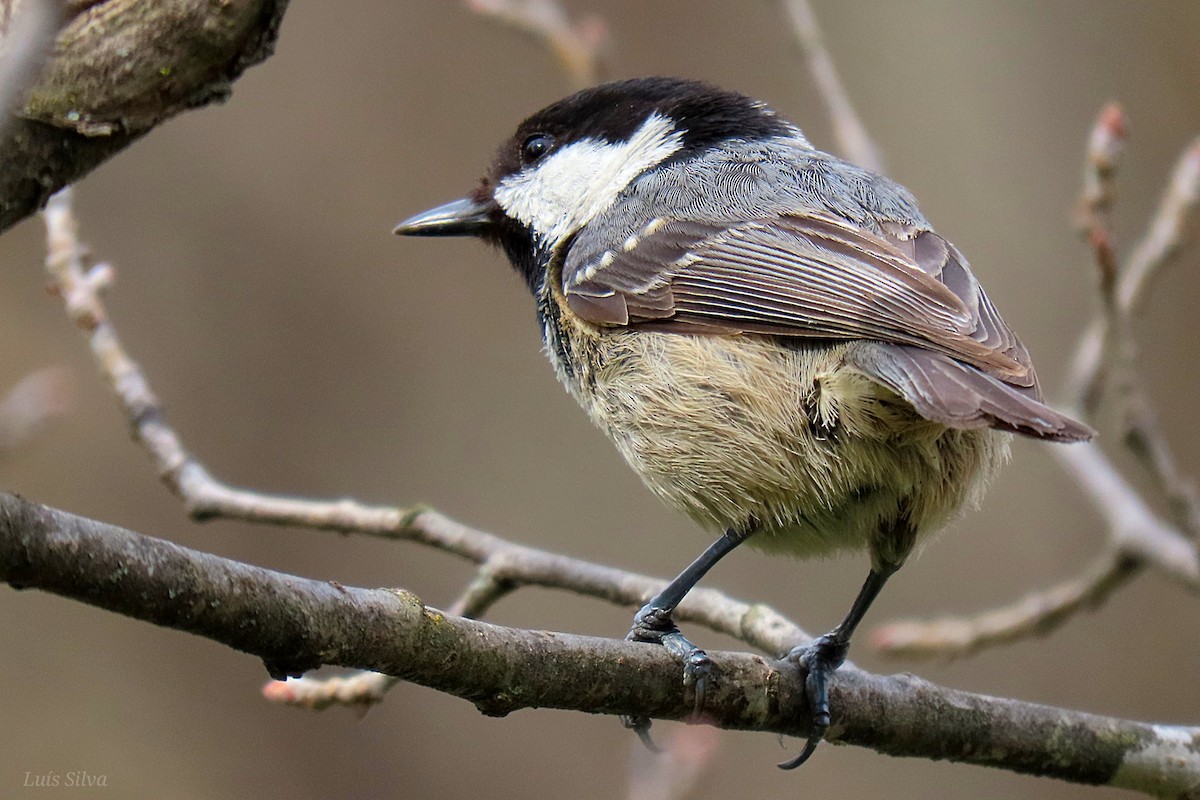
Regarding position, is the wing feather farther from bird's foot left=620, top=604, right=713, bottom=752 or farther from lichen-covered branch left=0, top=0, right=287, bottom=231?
lichen-covered branch left=0, top=0, right=287, bottom=231

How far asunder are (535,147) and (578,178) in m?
0.24

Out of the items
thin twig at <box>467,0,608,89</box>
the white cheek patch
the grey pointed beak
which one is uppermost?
thin twig at <box>467,0,608,89</box>

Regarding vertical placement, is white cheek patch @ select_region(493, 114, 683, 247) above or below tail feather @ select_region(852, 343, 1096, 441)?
above

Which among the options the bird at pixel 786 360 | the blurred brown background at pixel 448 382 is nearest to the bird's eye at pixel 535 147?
the bird at pixel 786 360

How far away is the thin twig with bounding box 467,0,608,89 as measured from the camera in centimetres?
395

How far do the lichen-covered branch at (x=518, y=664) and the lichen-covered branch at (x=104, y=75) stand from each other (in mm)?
602

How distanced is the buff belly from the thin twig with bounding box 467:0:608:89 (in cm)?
154

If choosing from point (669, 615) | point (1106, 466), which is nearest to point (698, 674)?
point (669, 615)

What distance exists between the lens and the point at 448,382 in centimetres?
561

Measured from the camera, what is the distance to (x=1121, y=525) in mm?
3359

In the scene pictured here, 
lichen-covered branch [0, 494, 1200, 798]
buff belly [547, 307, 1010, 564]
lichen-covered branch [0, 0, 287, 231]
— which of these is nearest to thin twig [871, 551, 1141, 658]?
lichen-covered branch [0, 494, 1200, 798]

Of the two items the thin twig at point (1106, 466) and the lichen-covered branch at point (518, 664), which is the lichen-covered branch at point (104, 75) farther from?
the thin twig at point (1106, 466)

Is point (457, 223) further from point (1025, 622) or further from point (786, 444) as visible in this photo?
point (1025, 622)

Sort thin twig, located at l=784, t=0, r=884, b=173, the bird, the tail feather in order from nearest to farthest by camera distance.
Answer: the tail feather, the bird, thin twig, located at l=784, t=0, r=884, b=173
